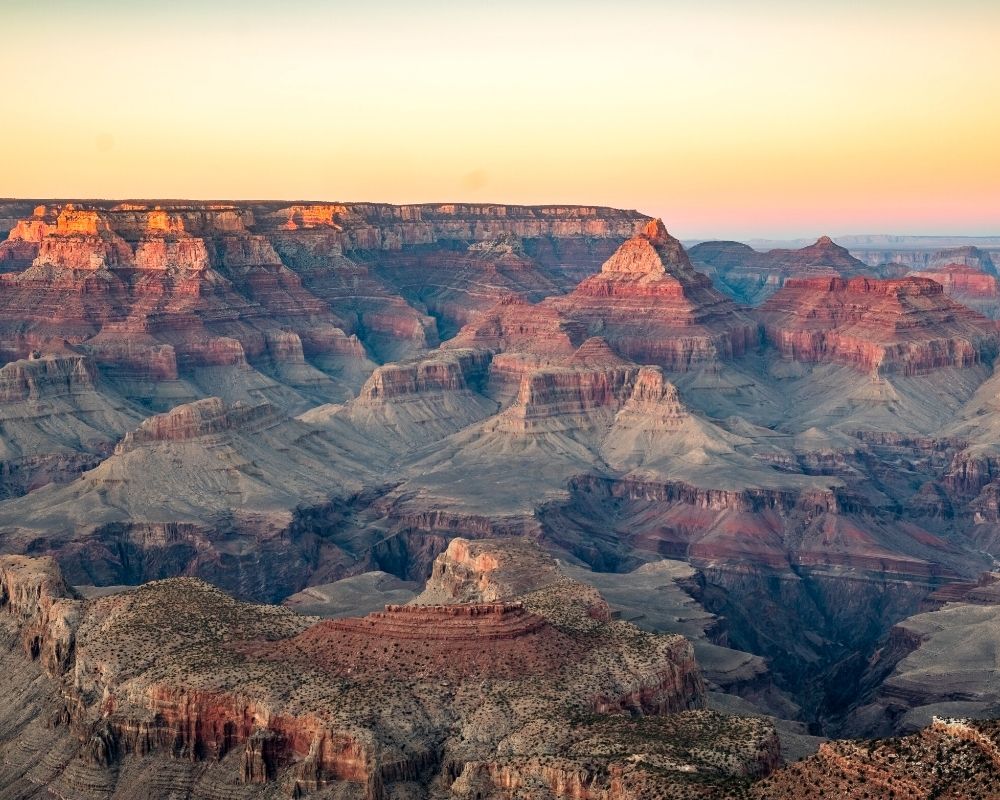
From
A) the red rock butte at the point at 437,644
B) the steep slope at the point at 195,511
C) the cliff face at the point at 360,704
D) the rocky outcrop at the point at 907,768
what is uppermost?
the rocky outcrop at the point at 907,768

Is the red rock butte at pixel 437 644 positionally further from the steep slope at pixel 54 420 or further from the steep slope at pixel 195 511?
the steep slope at pixel 54 420

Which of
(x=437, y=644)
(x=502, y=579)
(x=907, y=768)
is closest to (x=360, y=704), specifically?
(x=437, y=644)

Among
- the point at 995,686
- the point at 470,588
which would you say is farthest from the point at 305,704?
the point at 995,686

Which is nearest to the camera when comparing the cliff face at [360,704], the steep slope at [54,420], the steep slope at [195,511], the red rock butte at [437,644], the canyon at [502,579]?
the cliff face at [360,704]

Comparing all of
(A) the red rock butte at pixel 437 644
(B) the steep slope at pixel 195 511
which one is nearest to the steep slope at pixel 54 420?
(B) the steep slope at pixel 195 511

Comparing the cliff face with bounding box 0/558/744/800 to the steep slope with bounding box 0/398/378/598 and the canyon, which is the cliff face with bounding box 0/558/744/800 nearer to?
the canyon

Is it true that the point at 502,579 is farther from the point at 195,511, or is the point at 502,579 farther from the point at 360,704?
the point at 195,511
